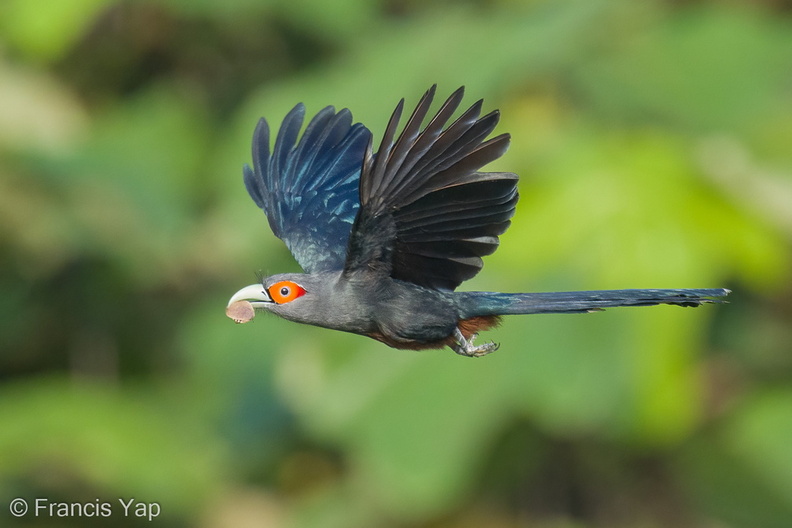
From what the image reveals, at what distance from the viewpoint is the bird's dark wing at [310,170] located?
4324 millimetres

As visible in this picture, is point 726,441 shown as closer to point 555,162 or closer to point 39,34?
point 555,162

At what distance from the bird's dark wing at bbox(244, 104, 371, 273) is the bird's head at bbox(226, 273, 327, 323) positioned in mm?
870

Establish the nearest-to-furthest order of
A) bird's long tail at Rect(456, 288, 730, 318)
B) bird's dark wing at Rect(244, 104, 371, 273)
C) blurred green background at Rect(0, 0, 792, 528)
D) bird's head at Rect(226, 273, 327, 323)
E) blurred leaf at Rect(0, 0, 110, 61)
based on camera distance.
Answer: bird's long tail at Rect(456, 288, 730, 318)
bird's head at Rect(226, 273, 327, 323)
bird's dark wing at Rect(244, 104, 371, 273)
blurred green background at Rect(0, 0, 792, 528)
blurred leaf at Rect(0, 0, 110, 61)

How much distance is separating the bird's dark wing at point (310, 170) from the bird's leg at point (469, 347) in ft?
2.80

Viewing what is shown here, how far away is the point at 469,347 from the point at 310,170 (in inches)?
49.0

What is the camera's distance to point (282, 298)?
333 cm

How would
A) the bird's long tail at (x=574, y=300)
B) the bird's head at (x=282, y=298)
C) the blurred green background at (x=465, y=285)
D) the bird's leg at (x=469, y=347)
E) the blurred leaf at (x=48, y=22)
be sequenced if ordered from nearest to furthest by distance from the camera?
1. the bird's long tail at (x=574, y=300)
2. the bird's head at (x=282, y=298)
3. the bird's leg at (x=469, y=347)
4. the blurred green background at (x=465, y=285)
5. the blurred leaf at (x=48, y=22)

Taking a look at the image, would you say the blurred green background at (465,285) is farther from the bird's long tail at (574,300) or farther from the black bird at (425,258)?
the black bird at (425,258)

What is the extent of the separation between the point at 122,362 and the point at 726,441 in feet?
15.7

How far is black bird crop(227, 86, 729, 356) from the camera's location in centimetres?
315

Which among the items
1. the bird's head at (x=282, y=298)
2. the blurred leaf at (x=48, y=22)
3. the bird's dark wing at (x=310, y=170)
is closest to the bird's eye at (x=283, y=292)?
the bird's head at (x=282, y=298)

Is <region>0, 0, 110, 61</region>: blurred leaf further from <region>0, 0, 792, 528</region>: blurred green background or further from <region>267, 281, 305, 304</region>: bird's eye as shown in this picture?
<region>267, 281, 305, 304</region>: bird's eye

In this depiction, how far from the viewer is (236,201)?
27.4ft

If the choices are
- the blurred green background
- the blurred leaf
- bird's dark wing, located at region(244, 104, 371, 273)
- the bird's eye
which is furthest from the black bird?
the blurred leaf
